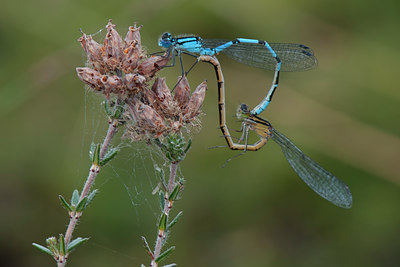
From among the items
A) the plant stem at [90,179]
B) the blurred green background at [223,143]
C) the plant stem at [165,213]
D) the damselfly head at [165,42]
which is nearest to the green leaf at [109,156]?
the plant stem at [90,179]

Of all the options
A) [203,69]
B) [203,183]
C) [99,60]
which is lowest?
[203,183]

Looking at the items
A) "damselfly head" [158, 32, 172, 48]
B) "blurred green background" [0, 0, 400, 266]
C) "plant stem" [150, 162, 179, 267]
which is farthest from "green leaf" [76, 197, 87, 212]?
"blurred green background" [0, 0, 400, 266]

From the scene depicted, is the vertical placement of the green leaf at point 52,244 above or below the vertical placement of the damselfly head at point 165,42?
below

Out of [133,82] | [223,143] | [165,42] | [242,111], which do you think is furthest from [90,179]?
[223,143]

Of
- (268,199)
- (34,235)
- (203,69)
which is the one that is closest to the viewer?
(34,235)

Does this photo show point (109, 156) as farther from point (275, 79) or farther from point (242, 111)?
point (275, 79)

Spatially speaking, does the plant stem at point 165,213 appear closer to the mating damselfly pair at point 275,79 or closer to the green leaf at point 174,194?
the green leaf at point 174,194

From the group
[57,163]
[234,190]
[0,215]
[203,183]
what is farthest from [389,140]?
[0,215]

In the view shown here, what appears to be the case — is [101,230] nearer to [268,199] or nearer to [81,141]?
[81,141]
